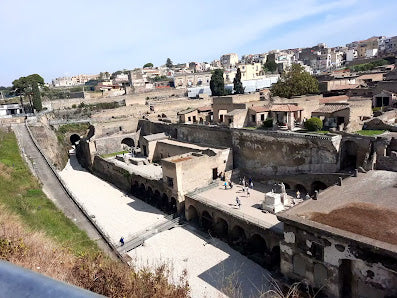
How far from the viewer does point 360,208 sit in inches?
534

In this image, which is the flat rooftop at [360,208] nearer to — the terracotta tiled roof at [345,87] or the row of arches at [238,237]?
the row of arches at [238,237]

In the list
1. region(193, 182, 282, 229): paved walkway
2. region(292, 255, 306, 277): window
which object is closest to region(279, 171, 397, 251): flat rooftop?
region(292, 255, 306, 277): window

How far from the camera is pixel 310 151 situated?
2277 cm

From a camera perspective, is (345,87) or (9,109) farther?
(9,109)

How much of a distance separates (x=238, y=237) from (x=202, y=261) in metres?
3.14

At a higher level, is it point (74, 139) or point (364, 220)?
point (364, 220)

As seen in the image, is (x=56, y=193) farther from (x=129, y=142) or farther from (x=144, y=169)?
(x=129, y=142)

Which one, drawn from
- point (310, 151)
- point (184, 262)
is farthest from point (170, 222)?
point (310, 151)

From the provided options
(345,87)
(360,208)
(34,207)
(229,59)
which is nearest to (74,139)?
(34,207)

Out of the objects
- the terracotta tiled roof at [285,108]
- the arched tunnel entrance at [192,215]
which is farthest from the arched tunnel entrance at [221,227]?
the terracotta tiled roof at [285,108]

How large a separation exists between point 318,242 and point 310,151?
11.0m

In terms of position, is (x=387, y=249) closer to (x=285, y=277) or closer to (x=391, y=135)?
(x=285, y=277)

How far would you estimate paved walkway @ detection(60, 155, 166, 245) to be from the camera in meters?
22.8

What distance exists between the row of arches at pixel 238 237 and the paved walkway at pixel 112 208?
2.81 metres
